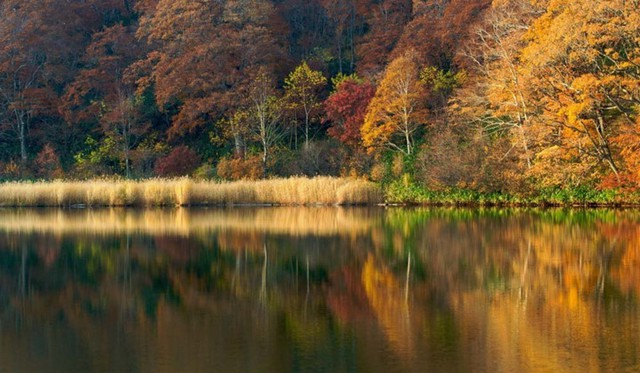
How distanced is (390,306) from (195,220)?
57.7 ft

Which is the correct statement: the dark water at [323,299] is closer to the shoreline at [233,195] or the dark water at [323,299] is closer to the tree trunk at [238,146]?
the shoreline at [233,195]

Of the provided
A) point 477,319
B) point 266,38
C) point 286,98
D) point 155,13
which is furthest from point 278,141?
point 477,319

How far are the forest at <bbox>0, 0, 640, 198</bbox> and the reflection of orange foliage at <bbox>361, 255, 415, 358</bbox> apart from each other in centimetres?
1813

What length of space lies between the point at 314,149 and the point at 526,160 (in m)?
14.2

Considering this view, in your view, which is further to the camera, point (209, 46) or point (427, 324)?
point (209, 46)

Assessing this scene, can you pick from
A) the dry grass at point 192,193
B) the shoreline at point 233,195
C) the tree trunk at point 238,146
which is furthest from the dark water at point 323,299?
the tree trunk at point 238,146

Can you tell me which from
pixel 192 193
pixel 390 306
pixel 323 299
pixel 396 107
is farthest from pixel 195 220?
pixel 390 306

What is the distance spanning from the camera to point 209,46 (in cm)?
4888

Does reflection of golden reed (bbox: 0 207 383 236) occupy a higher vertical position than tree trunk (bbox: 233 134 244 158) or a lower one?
lower

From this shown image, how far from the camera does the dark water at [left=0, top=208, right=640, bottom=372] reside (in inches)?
345

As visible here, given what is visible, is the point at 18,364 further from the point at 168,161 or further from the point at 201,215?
the point at 168,161

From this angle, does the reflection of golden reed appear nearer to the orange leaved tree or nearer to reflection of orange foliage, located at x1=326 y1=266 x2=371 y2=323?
reflection of orange foliage, located at x1=326 y1=266 x2=371 y2=323

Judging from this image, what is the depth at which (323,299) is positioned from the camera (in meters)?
12.3

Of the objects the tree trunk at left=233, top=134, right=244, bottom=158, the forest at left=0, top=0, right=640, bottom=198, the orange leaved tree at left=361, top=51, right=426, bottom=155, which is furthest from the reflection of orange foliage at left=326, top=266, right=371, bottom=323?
the tree trunk at left=233, top=134, right=244, bottom=158
